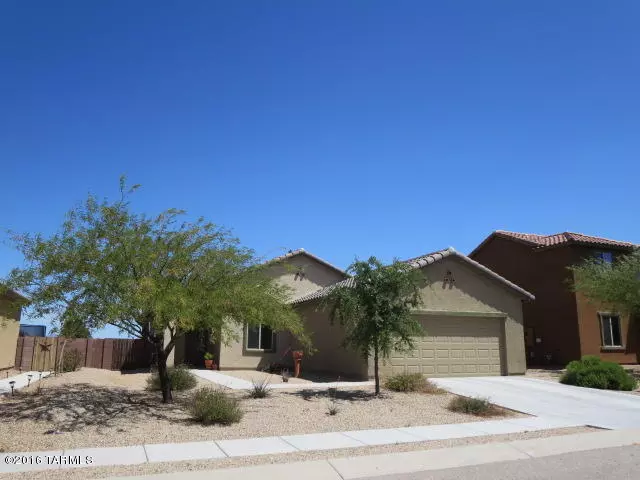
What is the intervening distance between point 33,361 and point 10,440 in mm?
15025

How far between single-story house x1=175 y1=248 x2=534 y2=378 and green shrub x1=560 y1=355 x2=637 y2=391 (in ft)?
9.06

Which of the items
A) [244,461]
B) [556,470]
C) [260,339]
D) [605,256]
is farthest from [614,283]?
[244,461]

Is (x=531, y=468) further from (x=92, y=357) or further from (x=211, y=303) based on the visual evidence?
(x=92, y=357)

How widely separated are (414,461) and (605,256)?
2367 centimetres

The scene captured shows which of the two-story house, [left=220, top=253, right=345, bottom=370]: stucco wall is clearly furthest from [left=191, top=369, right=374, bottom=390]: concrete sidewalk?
the two-story house

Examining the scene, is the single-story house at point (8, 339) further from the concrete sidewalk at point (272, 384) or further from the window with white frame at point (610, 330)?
the window with white frame at point (610, 330)

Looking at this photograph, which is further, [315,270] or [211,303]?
[315,270]

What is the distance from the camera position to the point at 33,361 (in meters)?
22.5

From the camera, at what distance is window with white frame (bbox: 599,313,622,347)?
27172mm

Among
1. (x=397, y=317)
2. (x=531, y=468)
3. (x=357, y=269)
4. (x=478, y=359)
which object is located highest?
Answer: (x=357, y=269)

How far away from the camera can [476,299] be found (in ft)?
69.1

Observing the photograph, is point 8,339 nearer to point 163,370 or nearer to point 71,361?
point 71,361

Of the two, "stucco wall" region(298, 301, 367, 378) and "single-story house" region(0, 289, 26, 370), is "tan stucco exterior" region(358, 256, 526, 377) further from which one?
"single-story house" region(0, 289, 26, 370)

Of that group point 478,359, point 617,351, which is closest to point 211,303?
point 478,359
